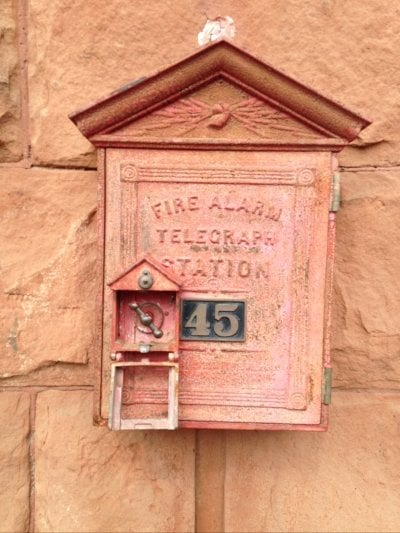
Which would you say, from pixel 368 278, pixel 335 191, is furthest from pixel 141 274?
pixel 368 278

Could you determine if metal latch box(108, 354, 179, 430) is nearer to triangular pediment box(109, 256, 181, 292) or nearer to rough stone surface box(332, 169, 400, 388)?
triangular pediment box(109, 256, 181, 292)

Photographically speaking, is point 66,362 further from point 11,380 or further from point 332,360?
point 332,360

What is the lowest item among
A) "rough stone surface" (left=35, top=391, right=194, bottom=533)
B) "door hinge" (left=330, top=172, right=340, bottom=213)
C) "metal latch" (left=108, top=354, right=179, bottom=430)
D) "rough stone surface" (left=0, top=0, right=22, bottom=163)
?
"rough stone surface" (left=35, top=391, right=194, bottom=533)

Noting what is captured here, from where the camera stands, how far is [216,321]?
34.3 inches

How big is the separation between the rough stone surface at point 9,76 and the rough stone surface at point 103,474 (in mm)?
608

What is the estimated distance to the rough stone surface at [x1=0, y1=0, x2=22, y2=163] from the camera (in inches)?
40.2

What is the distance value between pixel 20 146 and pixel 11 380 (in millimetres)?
536

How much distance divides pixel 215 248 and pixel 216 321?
14 centimetres

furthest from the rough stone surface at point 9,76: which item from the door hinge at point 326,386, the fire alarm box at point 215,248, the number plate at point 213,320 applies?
the door hinge at point 326,386

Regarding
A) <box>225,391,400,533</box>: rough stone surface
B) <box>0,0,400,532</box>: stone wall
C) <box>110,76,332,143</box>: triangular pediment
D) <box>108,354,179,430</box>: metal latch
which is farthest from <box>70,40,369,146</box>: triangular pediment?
<box>225,391,400,533</box>: rough stone surface

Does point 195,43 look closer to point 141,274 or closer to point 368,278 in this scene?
point 141,274

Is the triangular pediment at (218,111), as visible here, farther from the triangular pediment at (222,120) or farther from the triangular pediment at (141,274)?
the triangular pediment at (141,274)

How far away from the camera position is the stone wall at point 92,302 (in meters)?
1.01

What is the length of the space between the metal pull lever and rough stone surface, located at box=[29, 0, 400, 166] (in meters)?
0.45
